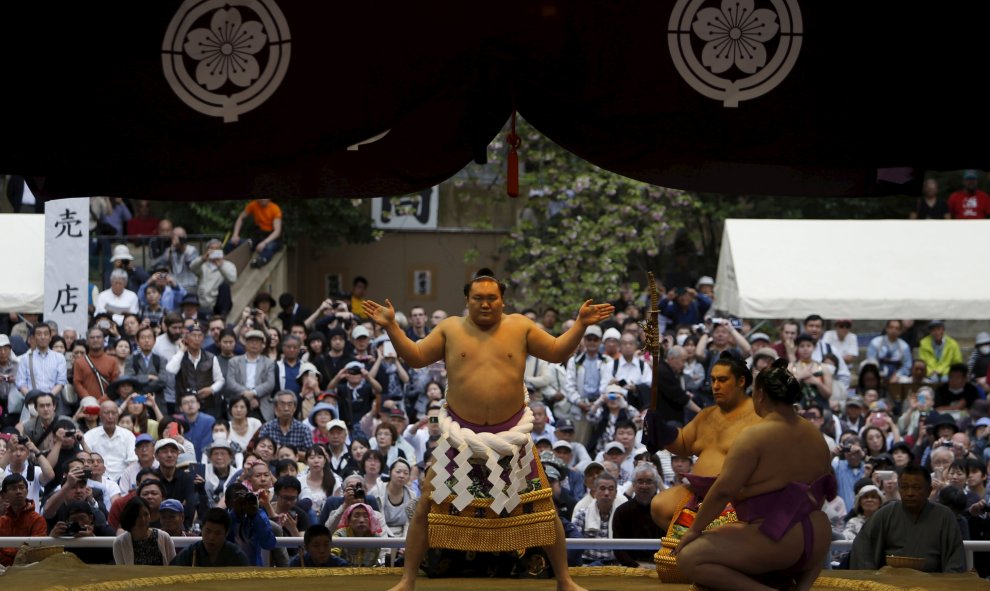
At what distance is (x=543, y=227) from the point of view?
11852 mm

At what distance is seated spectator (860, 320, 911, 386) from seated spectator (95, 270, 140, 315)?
179 inches

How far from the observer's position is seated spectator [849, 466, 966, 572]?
187 inches

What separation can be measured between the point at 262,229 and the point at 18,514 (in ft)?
19.3

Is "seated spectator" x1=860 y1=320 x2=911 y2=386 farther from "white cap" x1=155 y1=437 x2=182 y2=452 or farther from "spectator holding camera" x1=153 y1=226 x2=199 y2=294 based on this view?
"white cap" x1=155 y1=437 x2=182 y2=452

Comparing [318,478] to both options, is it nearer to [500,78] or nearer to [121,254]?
[500,78]

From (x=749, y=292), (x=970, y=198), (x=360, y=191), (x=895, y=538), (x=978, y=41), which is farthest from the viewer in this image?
(x=970, y=198)

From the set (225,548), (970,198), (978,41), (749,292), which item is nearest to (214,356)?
(225,548)

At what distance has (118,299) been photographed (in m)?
8.73

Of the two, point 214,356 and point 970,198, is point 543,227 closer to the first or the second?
point 970,198

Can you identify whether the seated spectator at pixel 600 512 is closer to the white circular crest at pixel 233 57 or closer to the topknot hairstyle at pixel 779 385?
the topknot hairstyle at pixel 779 385

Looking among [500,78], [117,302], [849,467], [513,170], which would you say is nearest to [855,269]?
[849,467]

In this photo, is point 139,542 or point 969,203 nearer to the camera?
point 139,542

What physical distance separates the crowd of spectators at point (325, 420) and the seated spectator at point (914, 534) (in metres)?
0.04

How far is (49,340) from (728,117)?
478 centimetres
